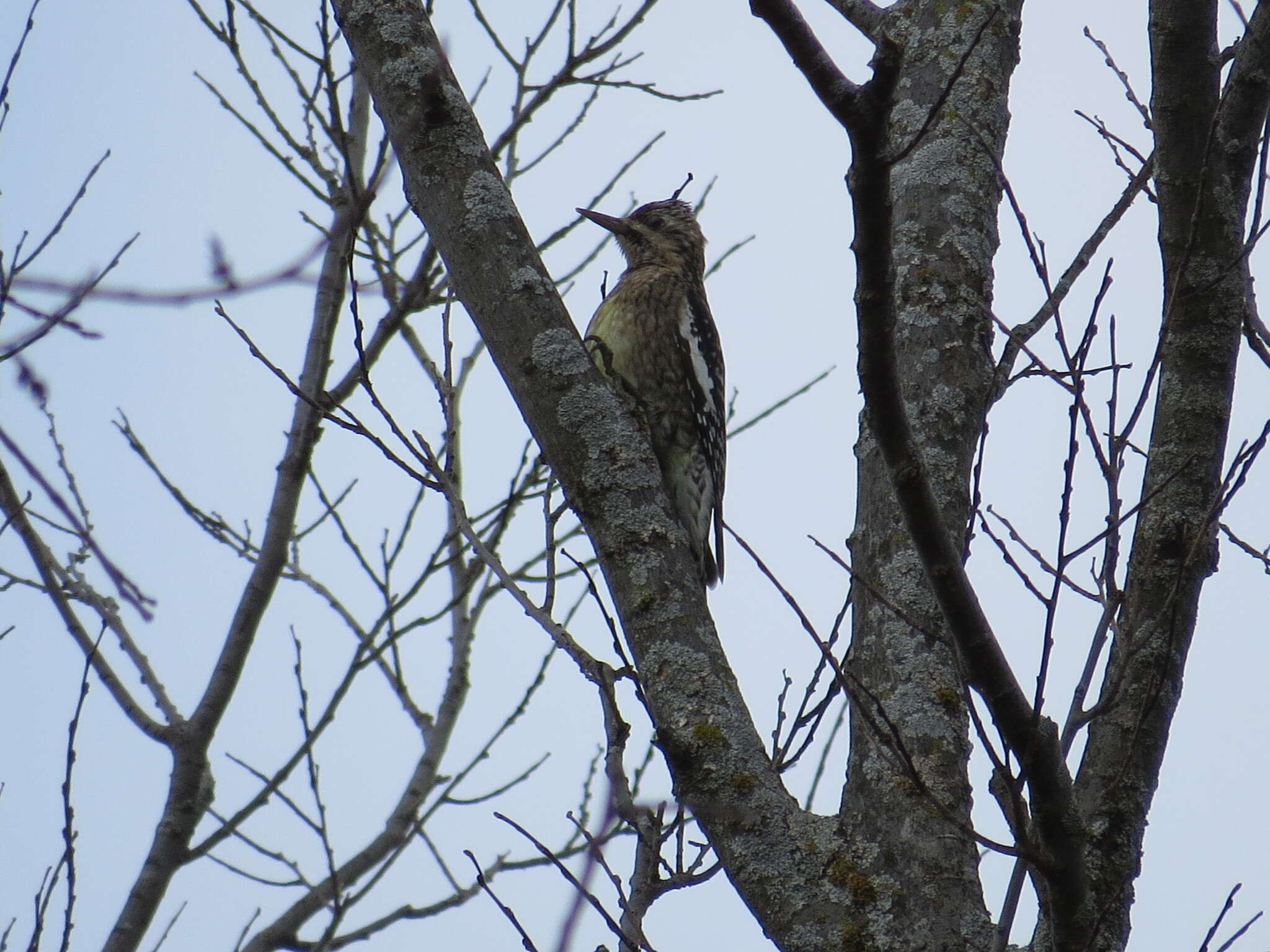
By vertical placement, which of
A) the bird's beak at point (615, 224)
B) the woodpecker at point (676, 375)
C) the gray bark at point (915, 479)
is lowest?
the gray bark at point (915, 479)

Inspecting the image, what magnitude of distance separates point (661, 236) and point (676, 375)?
1118mm

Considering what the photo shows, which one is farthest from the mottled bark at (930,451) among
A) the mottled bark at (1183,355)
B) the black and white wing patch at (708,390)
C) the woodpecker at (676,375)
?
the black and white wing patch at (708,390)

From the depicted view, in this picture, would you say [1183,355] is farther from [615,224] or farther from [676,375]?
[615,224]

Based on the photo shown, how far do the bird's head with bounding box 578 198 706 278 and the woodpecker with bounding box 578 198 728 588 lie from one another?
0.11m

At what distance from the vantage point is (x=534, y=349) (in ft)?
7.66

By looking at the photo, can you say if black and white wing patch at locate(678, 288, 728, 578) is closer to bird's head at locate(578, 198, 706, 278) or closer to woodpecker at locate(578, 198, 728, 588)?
woodpecker at locate(578, 198, 728, 588)

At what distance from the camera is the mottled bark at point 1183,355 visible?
2250mm

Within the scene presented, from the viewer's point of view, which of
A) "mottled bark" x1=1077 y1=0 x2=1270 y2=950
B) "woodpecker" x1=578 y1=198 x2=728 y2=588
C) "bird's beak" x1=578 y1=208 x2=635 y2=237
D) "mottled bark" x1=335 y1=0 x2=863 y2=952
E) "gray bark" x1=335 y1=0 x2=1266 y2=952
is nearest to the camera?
"gray bark" x1=335 y1=0 x2=1266 y2=952

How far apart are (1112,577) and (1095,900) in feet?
1.66

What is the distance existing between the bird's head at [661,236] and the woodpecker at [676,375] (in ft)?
0.38

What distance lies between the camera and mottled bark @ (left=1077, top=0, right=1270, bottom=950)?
2.25 metres

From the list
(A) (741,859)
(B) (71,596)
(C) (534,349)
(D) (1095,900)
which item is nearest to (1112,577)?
(D) (1095,900)

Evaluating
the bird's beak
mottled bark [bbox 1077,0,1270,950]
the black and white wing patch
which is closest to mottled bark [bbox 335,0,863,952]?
mottled bark [bbox 1077,0,1270,950]

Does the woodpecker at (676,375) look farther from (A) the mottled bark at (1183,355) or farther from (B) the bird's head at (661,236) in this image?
(A) the mottled bark at (1183,355)
